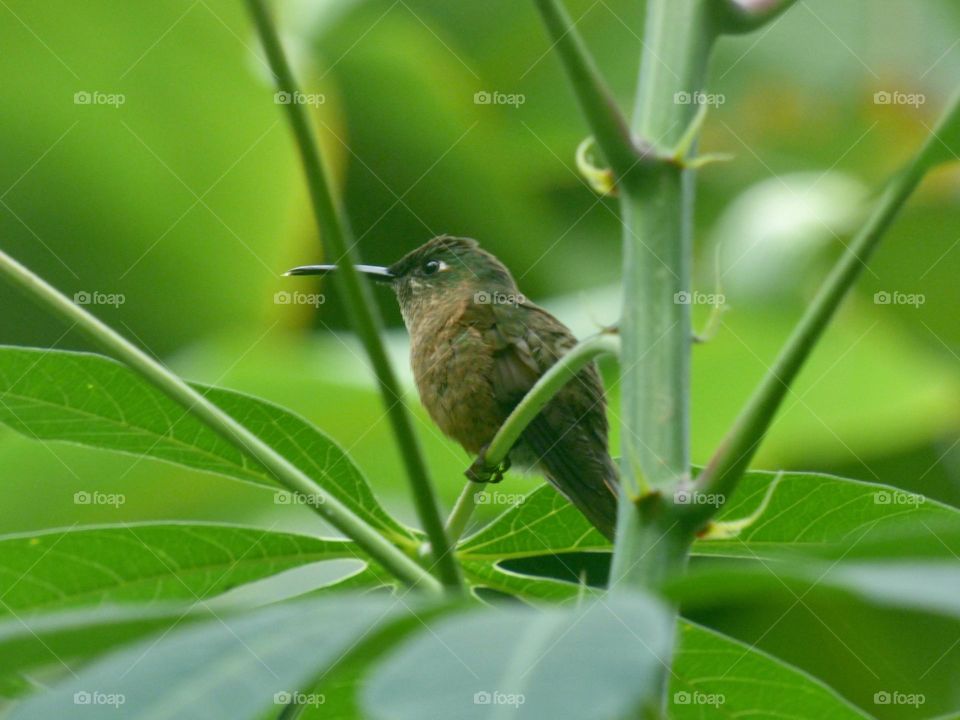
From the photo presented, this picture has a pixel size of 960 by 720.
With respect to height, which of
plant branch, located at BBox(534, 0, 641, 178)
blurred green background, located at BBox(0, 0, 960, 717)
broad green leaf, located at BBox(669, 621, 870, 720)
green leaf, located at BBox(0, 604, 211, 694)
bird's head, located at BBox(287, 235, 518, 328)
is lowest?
green leaf, located at BBox(0, 604, 211, 694)

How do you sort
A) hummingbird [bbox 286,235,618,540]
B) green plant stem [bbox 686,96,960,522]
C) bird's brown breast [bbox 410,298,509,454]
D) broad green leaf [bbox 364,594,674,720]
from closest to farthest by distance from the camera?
broad green leaf [bbox 364,594,674,720] → green plant stem [bbox 686,96,960,522] → hummingbird [bbox 286,235,618,540] → bird's brown breast [bbox 410,298,509,454]

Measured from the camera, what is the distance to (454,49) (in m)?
4.54

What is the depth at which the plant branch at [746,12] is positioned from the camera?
136 centimetres

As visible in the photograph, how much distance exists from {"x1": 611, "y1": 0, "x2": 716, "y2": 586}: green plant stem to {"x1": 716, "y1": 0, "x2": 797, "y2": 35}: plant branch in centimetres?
2

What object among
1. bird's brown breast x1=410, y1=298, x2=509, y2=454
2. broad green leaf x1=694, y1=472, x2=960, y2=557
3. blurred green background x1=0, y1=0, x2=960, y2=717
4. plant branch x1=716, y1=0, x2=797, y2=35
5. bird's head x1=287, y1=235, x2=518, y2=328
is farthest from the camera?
blurred green background x1=0, y1=0, x2=960, y2=717

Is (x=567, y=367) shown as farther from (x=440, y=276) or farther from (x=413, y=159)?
(x=413, y=159)

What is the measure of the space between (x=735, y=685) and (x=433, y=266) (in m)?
1.81

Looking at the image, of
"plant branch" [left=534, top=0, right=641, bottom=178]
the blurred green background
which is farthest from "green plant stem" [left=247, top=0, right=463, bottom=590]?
the blurred green background

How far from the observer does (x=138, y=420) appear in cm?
161

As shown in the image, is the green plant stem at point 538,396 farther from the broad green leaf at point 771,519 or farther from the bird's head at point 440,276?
the bird's head at point 440,276

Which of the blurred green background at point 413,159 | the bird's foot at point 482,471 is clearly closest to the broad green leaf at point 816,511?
the bird's foot at point 482,471

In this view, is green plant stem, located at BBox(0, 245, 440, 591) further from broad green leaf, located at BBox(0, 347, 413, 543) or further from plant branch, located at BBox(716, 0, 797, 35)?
plant branch, located at BBox(716, 0, 797, 35)

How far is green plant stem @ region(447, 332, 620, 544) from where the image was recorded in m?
1.29

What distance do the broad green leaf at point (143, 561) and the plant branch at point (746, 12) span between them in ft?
2.69
